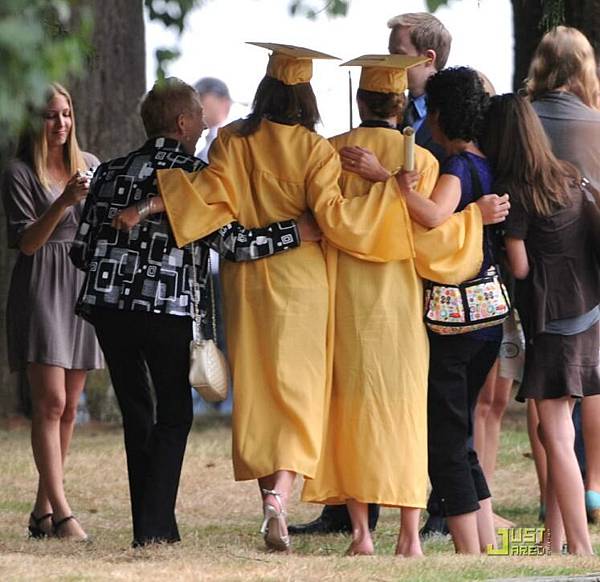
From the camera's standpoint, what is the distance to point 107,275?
6.08 metres

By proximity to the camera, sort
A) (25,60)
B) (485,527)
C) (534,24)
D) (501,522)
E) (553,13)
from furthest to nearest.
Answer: (534,24)
(553,13)
(501,522)
(485,527)
(25,60)

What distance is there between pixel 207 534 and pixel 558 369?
2074 millimetres

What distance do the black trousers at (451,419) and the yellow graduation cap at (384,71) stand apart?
3.08 ft

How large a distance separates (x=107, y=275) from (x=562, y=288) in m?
1.68

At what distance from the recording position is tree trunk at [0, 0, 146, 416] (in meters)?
11.5

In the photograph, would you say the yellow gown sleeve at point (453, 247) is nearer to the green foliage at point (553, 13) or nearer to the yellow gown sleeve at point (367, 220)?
the yellow gown sleeve at point (367, 220)

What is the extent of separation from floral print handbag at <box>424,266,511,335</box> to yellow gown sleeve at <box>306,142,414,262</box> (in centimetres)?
21

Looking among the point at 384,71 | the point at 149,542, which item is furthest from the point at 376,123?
the point at 149,542

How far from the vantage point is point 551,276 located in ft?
19.9

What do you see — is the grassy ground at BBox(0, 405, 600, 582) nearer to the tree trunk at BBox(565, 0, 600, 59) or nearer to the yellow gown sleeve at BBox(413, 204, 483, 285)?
the yellow gown sleeve at BBox(413, 204, 483, 285)

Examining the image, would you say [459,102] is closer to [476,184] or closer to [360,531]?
[476,184]

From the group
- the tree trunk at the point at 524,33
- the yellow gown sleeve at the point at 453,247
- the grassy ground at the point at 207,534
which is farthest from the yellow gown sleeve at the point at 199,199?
the tree trunk at the point at 524,33

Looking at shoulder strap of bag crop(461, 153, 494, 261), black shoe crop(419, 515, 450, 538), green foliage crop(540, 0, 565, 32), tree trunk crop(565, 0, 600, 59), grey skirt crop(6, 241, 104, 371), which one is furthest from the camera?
tree trunk crop(565, 0, 600, 59)

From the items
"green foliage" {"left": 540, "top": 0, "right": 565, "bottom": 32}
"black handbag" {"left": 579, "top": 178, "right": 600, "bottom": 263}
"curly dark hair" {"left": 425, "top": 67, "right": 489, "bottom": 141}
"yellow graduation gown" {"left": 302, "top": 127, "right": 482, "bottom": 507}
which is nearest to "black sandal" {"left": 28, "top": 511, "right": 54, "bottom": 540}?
"yellow graduation gown" {"left": 302, "top": 127, "right": 482, "bottom": 507}
